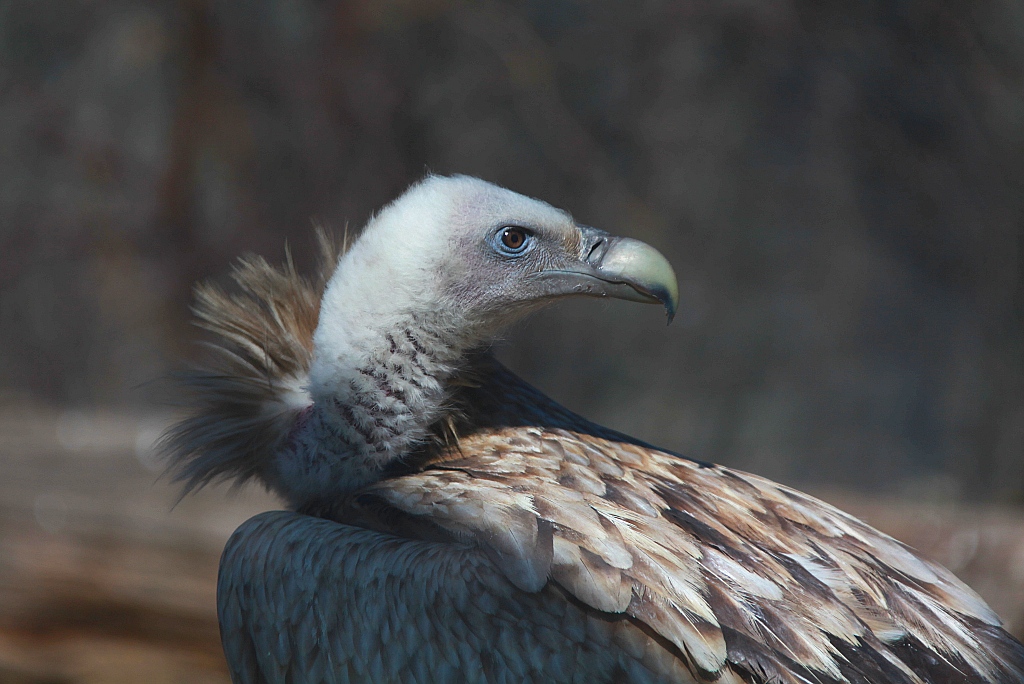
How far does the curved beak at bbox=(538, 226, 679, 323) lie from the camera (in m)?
2.16

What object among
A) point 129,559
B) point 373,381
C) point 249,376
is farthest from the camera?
point 129,559

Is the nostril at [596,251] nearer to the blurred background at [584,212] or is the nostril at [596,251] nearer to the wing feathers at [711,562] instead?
the wing feathers at [711,562]

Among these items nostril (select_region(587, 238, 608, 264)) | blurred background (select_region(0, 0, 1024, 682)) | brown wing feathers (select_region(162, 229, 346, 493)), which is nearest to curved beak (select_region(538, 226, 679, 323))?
nostril (select_region(587, 238, 608, 264))

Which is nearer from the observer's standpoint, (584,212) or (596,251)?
(596,251)

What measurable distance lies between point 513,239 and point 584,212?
13.2ft

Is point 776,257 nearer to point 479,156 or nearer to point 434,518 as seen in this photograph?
point 479,156

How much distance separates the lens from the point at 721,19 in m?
5.93

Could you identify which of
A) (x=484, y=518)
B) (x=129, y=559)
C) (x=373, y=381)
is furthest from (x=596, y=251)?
(x=129, y=559)

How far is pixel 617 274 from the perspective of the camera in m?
2.23

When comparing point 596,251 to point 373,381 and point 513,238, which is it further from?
point 373,381

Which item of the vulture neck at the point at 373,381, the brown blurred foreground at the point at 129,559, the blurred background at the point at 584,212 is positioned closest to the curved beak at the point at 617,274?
the vulture neck at the point at 373,381

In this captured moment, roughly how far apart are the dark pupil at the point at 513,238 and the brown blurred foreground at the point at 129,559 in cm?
253

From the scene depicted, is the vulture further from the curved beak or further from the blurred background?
the blurred background

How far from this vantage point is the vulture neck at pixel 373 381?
2.21 meters
